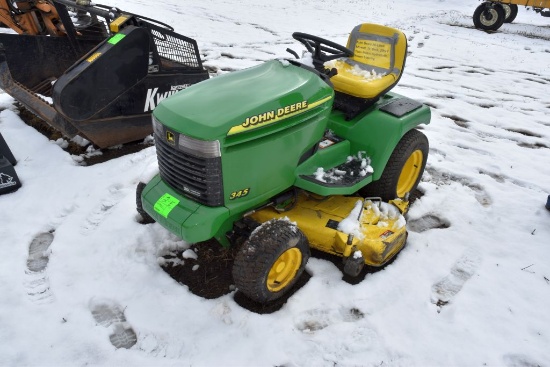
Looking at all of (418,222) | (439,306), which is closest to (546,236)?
(418,222)

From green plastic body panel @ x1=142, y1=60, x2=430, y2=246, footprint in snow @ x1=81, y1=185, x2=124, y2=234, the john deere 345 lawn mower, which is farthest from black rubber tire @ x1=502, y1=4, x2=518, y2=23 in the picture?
footprint in snow @ x1=81, y1=185, x2=124, y2=234

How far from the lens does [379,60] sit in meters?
3.40

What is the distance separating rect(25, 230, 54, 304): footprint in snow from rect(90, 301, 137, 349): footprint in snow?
32 centimetres

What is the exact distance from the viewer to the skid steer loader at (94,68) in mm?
3492

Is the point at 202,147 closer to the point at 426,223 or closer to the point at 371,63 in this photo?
the point at 371,63

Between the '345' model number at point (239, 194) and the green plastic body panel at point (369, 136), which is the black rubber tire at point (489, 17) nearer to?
the green plastic body panel at point (369, 136)

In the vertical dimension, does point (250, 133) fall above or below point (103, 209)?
above

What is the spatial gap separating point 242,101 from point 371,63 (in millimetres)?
1580

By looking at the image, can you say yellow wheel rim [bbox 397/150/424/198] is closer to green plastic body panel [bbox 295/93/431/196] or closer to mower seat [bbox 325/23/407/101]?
green plastic body panel [bbox 295/93/431/196]

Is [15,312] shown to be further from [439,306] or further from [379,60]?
[379,60]

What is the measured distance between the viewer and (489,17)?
11.7m

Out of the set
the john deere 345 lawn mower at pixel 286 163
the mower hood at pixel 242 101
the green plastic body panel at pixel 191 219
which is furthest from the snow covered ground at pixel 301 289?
the mower hood at pixel 242 101

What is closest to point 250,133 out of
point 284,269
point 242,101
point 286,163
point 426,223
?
point 242,101

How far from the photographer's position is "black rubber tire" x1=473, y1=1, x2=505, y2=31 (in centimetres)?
1156
